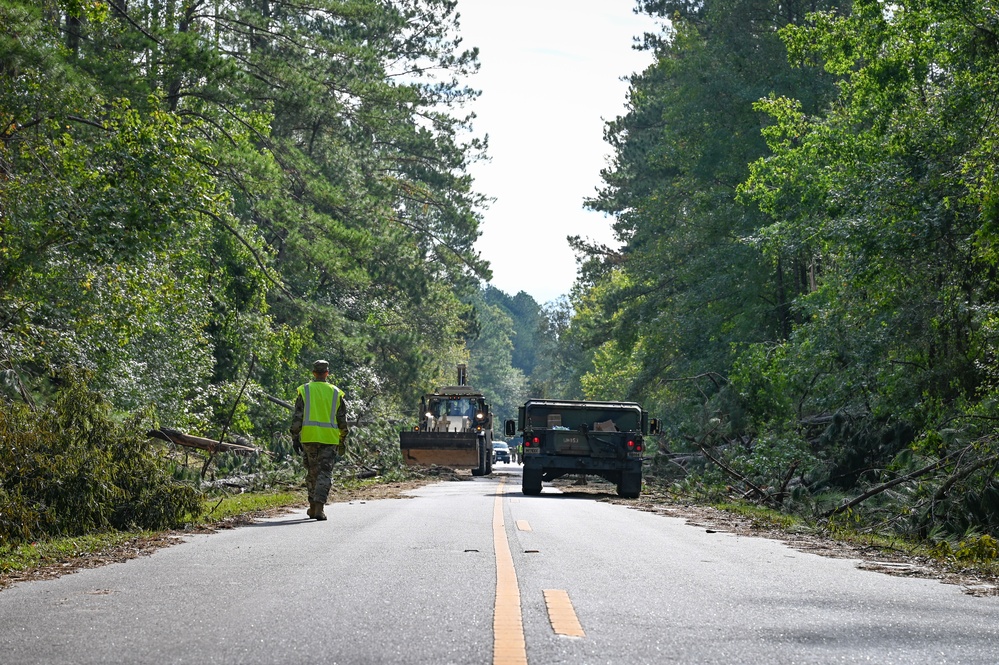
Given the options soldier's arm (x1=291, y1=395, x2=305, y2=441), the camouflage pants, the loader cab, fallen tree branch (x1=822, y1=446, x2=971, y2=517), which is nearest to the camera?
the camouflage pants

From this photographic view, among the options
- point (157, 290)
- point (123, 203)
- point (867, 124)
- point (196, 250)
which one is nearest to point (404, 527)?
point (123, 203)

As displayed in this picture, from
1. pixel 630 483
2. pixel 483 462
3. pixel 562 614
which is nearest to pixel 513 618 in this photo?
pixel 562 614

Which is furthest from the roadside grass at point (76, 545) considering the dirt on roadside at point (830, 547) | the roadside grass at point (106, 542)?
the dirt on roadside at point (830, 547)

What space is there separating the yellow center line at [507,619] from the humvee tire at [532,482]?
46.3 feet

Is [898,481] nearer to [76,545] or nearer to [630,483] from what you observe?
[630,483]

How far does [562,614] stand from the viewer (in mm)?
6777

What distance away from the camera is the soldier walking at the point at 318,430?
585 inches

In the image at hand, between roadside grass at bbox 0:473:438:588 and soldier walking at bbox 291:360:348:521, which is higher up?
soldier walking at bbox 291:360:348:521

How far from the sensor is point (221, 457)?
24531 mm

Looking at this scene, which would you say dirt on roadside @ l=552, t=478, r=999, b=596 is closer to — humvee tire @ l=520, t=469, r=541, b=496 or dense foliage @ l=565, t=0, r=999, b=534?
dense foliage @ l=565, t=0, r=999, b=534

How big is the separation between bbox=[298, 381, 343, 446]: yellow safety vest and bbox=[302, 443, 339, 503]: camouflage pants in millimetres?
106

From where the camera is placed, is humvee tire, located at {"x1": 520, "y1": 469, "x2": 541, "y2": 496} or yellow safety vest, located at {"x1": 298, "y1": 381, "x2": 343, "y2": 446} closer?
yellow safety vest, located at {"x1": 298, "y1": 381, "x2": 343, "y2": 446}

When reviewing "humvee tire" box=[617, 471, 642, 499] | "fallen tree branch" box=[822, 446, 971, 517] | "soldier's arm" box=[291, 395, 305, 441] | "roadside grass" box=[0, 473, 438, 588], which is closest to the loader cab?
"humvee tire" box=[617, 471, 642, 499]

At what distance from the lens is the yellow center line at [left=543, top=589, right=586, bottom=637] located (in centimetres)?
621
